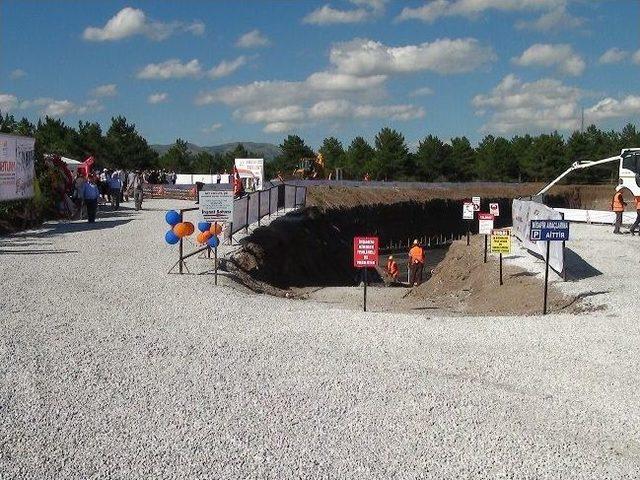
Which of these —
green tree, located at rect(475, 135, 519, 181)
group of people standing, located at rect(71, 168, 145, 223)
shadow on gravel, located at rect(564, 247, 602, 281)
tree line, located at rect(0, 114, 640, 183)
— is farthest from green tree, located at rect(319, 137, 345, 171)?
shadow on gravel, located at rect(564, 247, 602, 281)

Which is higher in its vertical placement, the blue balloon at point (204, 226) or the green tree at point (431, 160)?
the green tree at point (431, 160)

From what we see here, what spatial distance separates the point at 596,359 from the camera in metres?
10.4

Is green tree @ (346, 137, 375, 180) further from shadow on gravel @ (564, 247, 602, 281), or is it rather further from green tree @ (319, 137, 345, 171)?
shadow on gravel @ (564, 247, 602, 281)

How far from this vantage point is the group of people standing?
85.4 feet

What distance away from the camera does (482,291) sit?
65.4 ft

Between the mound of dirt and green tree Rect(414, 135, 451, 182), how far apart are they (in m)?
61.3

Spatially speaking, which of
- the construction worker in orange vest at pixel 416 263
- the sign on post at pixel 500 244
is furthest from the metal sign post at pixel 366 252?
the construction worker in orange vest at pixel 416 263

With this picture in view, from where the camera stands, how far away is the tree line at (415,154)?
267 feet

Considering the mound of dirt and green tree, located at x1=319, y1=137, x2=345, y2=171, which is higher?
green tree, located at x1=319, y1=137, x2=345, y2=171

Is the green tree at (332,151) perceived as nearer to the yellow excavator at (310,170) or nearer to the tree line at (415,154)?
the tree line at (415,154)

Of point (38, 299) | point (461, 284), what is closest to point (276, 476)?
point (38, 299)

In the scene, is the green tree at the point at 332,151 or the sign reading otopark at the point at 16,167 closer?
the sign reading otopark at the point at 16,167

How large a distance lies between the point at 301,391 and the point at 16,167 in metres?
18.8

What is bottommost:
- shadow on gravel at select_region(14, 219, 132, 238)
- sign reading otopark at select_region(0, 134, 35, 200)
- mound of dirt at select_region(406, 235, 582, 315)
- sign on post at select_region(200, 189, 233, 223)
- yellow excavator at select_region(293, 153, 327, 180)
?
mound of dirt at select_region(406, 235, 582, 315)
